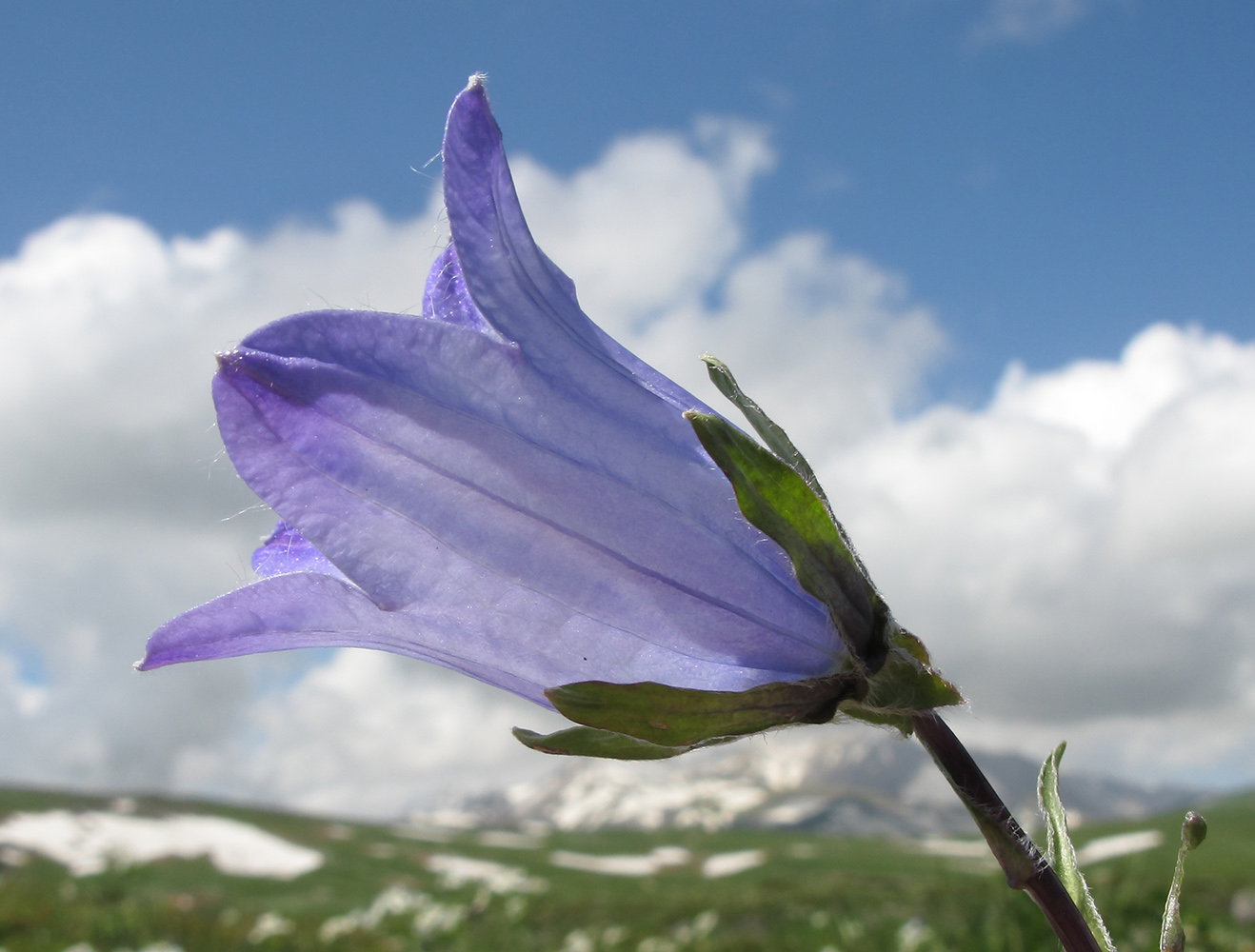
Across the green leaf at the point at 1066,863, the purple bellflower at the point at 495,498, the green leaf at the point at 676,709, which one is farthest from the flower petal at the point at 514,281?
the green leaf at the point at 1066,863

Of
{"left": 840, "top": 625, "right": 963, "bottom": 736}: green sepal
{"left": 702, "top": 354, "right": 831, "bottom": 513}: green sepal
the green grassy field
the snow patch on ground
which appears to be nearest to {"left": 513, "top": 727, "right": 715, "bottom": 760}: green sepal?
{"left": 840, "top": 625, "right": 963, "bottom": 736}: green sepal

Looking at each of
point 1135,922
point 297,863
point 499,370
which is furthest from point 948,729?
point 297,863

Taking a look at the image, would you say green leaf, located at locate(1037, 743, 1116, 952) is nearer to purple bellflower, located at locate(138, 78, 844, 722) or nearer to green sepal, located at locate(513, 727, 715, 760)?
purple bellflower, located at locate(138, 78, 844, 722)

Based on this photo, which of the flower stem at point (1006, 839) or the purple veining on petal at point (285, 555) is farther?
the purple veining on petal at point (285, 555)

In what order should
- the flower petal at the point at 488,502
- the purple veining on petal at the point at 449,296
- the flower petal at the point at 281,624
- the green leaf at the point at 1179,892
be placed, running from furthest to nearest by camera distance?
1. the purple veining on petal at the point at 449,296
2. the flower petal at the point at 281,624
3. the flower petal at the point at 488,502
4. the green leaf at the point at 1179,892

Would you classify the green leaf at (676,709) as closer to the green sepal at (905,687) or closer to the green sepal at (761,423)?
the green sepal at (905,687)

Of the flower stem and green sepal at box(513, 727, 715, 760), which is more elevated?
green sepal at box(513, 727, 715, 760)

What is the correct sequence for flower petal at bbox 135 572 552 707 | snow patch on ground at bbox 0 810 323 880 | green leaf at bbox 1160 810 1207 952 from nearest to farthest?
green leaf at bbox 1160 810 1207 952, flower petal at bbox 135 572 552 707, snow patch on ground at bbox 0 810 323 880
